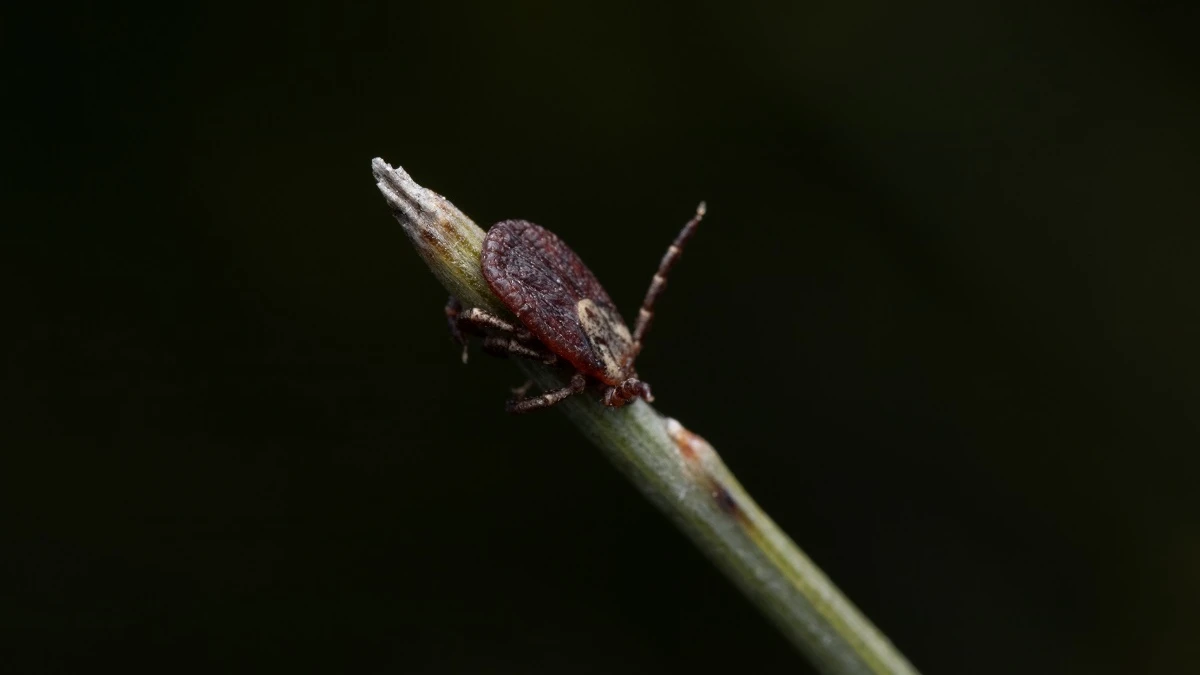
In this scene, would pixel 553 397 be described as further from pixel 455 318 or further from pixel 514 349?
pixel 455 318

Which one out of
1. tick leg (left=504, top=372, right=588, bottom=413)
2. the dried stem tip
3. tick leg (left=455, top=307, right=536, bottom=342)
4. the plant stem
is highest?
the dried stem tip

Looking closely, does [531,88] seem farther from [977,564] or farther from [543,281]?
[977,564]

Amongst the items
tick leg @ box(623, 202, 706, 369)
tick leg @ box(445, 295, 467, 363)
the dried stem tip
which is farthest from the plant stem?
tick leg @ box(623, 202, 706, 369)

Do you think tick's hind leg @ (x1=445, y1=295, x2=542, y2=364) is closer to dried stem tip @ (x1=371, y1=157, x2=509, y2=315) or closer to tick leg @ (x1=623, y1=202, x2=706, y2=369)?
dried stem tip @ (x1=371, y1=157, x2=509, y2=315)

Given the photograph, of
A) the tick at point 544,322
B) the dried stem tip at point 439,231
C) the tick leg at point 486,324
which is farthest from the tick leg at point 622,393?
the dried stem tip at point 439,231

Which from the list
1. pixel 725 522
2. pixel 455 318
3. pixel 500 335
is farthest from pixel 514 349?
pixel 725 522

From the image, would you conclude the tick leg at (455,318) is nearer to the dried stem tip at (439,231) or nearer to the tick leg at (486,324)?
the tick leg at (486,324)
